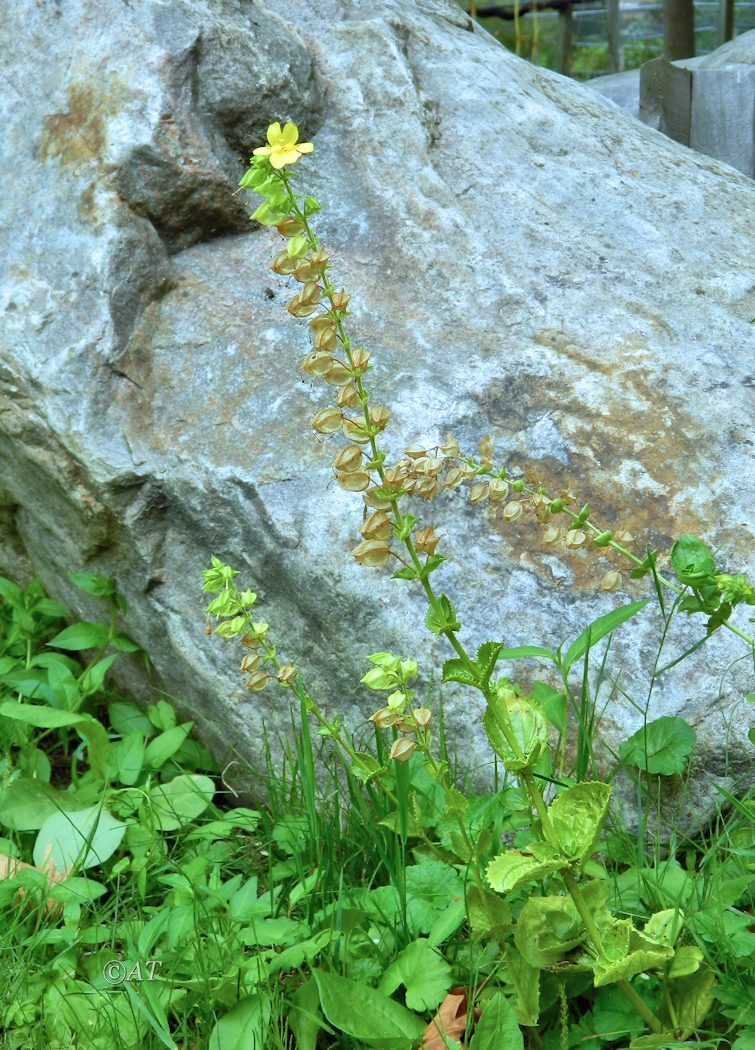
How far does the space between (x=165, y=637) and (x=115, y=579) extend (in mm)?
225

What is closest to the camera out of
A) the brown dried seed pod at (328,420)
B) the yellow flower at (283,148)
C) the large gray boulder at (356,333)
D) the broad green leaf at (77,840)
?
the yellow flower at (283,148)

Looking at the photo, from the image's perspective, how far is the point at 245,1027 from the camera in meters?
1.84

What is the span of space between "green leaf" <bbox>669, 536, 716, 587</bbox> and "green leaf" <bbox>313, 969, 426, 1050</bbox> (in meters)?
0.81

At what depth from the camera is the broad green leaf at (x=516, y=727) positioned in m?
1.67

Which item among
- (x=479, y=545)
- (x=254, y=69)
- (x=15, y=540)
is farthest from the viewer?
(x=15, y=540)

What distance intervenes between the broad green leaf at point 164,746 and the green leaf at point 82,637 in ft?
1.23

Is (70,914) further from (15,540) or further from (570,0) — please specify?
(570,0)

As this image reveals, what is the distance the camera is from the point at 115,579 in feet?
9.37

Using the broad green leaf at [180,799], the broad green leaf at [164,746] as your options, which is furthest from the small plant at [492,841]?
the broad green leaf at [164,746]

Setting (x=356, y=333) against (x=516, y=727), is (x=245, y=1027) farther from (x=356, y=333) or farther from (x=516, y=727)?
(x=356, y=333)

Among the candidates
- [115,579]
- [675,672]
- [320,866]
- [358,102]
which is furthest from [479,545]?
[358,102]

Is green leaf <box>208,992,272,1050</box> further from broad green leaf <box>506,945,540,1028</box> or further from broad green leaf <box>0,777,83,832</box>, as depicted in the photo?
broad green leaf <box>0,777,83,832</box>

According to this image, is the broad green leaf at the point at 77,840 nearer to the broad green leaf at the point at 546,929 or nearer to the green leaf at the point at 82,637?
the green leaf at the point at 82,637

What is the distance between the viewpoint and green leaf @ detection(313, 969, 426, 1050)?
5.62ft
